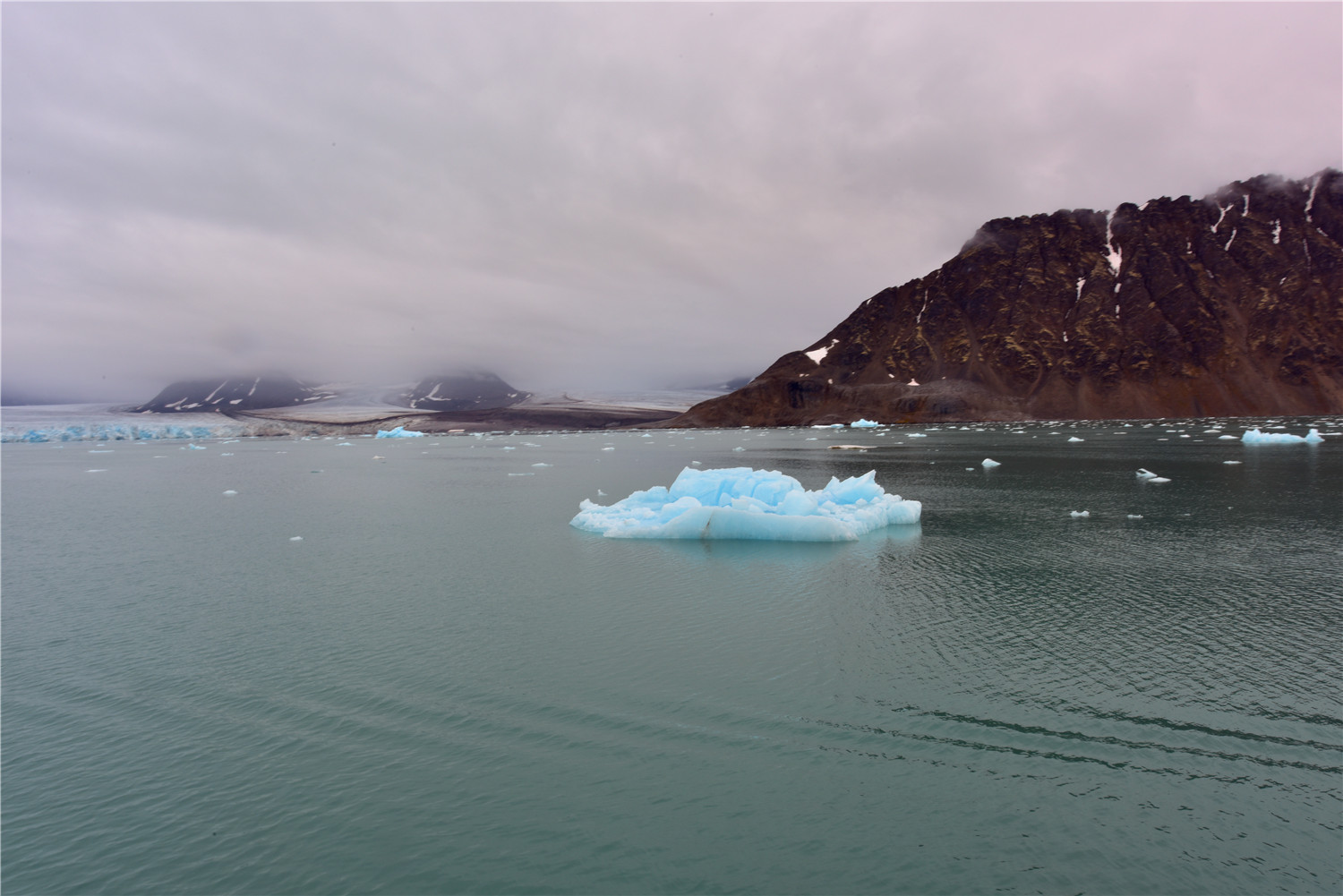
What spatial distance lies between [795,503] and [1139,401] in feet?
499

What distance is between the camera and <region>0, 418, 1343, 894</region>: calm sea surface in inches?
211

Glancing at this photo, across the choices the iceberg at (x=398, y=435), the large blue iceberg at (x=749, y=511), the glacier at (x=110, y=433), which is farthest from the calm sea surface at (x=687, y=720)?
the glacier at (x=110, y=433)

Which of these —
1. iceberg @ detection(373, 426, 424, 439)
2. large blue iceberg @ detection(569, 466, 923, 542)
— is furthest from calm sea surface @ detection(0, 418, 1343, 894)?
iceberg @ detection(373, 426, 424, 439)

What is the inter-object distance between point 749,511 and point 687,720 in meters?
10.9

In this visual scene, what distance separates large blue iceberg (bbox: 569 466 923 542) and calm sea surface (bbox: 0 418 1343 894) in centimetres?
111

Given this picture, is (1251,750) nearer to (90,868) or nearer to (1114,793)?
(1114,793)

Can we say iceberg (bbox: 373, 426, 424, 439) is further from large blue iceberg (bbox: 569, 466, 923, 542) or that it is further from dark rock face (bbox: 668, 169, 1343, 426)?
large blue iceberg (bbox: 569, 466, 923, 542)

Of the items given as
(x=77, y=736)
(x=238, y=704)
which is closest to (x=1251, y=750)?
(x=238, y=704)

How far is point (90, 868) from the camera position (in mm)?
5422

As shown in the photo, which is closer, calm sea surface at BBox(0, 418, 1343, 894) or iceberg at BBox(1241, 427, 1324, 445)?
calm sea surface at BBox(0, 418, 1343, 894)

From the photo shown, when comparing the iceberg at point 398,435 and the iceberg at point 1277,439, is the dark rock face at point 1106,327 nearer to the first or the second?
the iceberg at point 398,435

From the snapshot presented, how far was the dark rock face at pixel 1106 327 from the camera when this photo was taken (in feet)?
450

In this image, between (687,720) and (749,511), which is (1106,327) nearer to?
(749,511)

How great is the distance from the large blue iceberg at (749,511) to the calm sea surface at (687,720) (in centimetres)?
111
